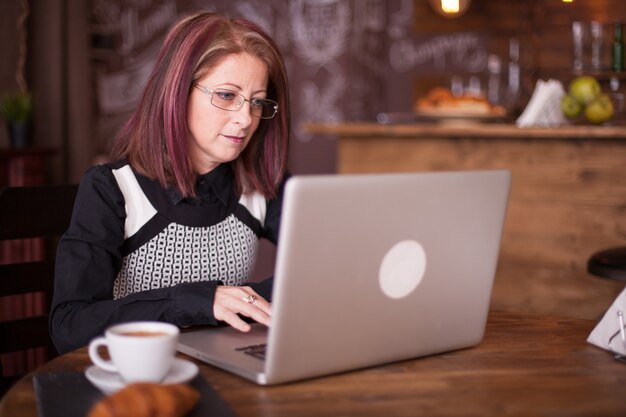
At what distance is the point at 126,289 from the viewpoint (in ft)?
5.57

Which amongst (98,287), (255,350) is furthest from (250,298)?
(98,287)

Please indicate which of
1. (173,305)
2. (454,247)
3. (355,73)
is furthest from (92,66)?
(454,247)

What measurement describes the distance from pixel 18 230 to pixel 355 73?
3427mm

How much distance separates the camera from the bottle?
3.23 meters

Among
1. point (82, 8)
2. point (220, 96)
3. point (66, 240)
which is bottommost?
point (66, 240)

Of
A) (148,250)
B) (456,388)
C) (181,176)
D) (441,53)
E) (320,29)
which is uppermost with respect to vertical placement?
(320,29)

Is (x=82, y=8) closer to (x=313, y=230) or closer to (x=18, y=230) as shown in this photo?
(x=18, y=230)

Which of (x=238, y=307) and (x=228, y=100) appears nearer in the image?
(x=238, y=307)

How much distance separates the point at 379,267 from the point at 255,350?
238 millimetres

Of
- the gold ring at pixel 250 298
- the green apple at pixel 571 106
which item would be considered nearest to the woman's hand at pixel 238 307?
the gold ring at pixel 250 298

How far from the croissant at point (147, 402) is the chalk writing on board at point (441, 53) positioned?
4010 millimetres

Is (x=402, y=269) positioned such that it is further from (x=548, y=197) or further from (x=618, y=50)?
(x=618, y=50)

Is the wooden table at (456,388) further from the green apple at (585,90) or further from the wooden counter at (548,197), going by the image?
the green apple at (585,90)

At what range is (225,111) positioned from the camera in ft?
5.43
